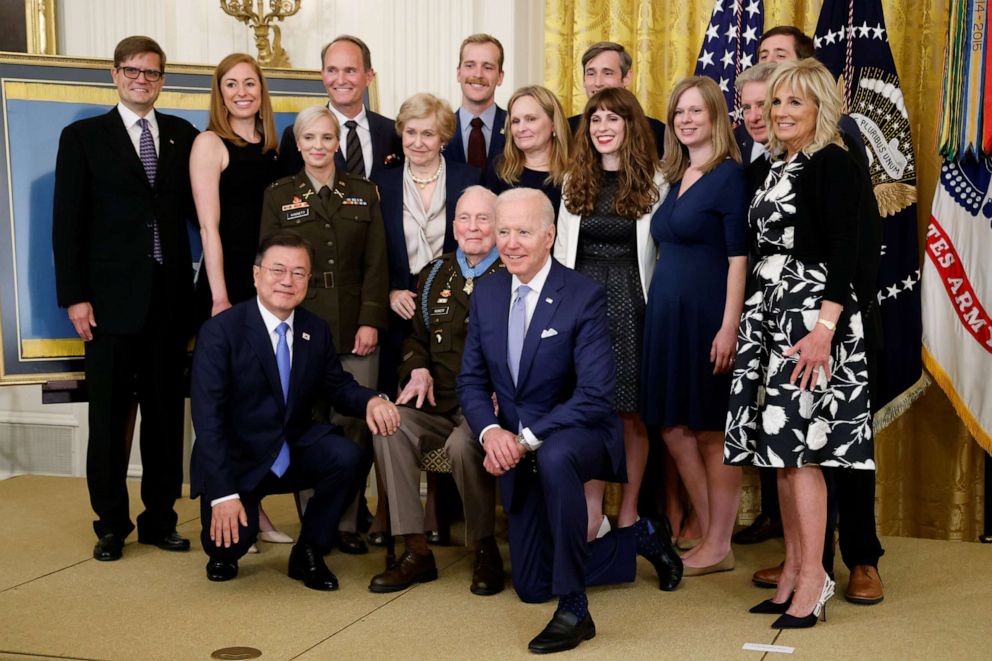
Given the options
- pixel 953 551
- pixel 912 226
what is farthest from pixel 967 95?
pixel 953 551

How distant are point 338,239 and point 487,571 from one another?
121 centimetres

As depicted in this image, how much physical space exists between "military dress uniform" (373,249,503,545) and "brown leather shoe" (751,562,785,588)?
817 millimetres

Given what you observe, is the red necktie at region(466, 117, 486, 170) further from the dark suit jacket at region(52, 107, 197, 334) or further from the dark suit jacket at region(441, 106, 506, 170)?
the dark suit jacket at region(52, 107, 197, 334)

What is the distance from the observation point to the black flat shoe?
130 inches

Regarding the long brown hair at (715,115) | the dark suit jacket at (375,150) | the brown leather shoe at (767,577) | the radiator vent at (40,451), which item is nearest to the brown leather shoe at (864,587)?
the brown leather shoe at (767,577)

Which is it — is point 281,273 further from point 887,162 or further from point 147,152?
point 887,162

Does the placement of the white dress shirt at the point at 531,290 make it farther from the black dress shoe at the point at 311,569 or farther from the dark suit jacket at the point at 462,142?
the dark suit jacket at the point at 462,142

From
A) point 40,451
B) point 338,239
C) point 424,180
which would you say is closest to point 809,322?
point 424,180

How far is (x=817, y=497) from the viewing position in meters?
3.16

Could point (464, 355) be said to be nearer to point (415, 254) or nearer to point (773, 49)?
point (415, 254)

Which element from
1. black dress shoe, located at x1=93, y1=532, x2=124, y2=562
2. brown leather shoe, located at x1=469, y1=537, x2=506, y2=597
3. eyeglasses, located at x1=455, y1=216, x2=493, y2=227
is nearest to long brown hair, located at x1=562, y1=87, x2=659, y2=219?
eyeglasses, located at x1=455, y1=216, x2=493, y2=227

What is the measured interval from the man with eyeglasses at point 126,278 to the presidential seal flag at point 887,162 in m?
2.38

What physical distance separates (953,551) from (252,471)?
237 cm

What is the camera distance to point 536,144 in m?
3.96
